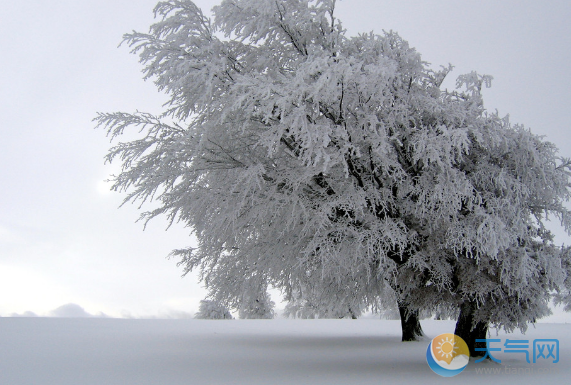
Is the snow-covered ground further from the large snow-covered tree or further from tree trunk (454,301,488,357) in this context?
the large snow-covered tree

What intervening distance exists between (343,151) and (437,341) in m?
5.05

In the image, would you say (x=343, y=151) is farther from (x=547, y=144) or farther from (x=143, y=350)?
(x=143, y=350)

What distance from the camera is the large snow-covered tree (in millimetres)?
7820

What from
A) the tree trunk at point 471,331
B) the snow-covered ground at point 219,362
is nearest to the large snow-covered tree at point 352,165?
the tree trunk at point 471,331

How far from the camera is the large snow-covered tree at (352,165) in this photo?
7.82 metres

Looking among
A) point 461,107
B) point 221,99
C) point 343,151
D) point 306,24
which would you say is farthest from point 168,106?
point 461,107

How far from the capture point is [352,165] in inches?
325

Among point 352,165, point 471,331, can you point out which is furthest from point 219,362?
point 471,331

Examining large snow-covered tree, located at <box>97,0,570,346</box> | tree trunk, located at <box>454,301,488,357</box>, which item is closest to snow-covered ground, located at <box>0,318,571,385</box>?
tree trunk, located at <box>454,301,488,357</box>

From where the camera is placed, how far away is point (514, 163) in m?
8.96

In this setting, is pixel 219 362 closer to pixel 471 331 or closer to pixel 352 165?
pixel 352 165

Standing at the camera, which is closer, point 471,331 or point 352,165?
point 352,165

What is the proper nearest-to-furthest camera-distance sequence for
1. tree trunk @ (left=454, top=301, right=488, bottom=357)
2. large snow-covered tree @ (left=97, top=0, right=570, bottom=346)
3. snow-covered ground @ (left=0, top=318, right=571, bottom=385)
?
snow-covered ground @ (left=0, top=318, right=571, bottom=385) < large snow-covered tree @ (left=97, top=0, right=570, bottom=346) < tree trunk @ (left=454, top=301, right=488, bottom=357)

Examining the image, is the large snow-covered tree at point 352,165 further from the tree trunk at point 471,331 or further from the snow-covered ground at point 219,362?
the snow-covered ground at point 219,362
